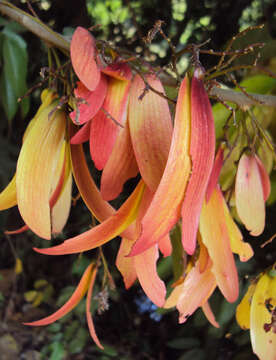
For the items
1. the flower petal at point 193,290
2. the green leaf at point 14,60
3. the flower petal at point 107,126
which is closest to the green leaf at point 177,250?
the flower petal at point 193,290

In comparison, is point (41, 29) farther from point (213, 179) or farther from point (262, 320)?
point (262, 320)

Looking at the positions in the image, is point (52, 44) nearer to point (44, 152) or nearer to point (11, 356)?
point (44, 152)

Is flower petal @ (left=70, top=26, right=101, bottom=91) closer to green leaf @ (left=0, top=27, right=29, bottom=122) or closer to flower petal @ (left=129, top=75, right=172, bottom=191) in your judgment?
flower petal @ (left=129, top=75, right=172, bottom=191)

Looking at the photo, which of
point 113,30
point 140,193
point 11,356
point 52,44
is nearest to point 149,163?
point 140,193

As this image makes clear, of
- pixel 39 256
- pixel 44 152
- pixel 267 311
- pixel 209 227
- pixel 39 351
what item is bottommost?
pixel 39 351

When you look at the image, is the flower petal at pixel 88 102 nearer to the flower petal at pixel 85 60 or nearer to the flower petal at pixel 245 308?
the flower petal at pixel 85 60

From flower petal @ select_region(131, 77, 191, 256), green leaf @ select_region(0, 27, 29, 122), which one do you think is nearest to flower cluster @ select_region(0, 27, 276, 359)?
flower petal @ select_region(131, 77, 191, 256)
